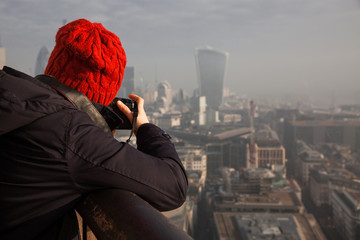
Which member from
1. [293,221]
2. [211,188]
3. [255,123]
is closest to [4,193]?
[293,221]

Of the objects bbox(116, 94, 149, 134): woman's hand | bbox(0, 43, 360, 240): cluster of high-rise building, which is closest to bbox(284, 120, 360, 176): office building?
bbox(0, 43, 360, 240): cluster of high-rise building

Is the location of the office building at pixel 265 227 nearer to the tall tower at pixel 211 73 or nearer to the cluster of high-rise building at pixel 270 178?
the cluster of high-rise building at pixel 270 178

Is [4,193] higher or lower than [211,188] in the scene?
higher

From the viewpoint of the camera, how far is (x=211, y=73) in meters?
27.6

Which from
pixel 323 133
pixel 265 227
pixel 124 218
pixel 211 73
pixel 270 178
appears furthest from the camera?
pixel 211 73

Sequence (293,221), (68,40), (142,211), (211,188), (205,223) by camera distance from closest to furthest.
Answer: (142,211) < (68,40) < (293,221) < (205,223) < (211,188)

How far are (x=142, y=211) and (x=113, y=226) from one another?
0.03 m

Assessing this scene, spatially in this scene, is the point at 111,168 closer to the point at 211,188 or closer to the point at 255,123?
the point at 211,188

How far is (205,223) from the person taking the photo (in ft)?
27.2

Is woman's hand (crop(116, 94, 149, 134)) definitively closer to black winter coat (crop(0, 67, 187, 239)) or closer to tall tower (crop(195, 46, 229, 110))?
black winter coat (crop(0, 67, 187, 239))

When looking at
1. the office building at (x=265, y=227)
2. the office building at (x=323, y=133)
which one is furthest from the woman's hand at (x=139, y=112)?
the office building at (x=323, y=133)

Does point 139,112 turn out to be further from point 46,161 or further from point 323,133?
point 323,133

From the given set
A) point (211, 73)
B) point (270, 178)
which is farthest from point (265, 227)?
point (211, 73)

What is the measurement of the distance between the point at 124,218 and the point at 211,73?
27736 mm
